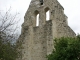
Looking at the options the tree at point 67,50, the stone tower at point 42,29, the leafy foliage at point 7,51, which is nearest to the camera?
the leafy foliage at point 7,51

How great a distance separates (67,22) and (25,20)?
3.54 meters

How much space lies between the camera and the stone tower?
14078 millimetres

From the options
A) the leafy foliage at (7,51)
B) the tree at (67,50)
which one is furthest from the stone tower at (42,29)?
the leafy foliage at (7,51)

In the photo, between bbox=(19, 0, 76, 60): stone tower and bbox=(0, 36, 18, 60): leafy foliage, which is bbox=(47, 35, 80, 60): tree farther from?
bbox=(0, 36, 18, 60): leafy foliage

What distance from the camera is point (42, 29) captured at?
14.9 m

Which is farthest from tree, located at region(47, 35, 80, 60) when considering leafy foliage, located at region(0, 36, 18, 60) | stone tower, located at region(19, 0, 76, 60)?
leafy foliage, located at region(0, 36, 18, 60)

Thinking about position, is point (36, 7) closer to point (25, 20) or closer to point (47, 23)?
point (25, 20)

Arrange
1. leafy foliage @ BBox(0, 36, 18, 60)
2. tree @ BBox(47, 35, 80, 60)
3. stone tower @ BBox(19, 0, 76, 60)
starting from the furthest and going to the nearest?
stone tower @ BBox(19, 0, 76, 60) → tree @ BBox(47, 35, 80, 60) → leafy foliage @ BBox(0, 36, 18, 60)

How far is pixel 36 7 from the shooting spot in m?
16.1

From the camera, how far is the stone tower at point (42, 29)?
1408 cm

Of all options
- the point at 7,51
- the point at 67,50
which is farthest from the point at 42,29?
the point at 7,51

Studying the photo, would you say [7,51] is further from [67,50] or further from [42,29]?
[42,29]

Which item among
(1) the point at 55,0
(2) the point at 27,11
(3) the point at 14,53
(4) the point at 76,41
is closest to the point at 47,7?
(1) the point at 55,0

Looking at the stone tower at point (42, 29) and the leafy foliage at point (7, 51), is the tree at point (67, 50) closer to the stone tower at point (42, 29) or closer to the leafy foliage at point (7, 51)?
the stone tower at point (42, 29)
